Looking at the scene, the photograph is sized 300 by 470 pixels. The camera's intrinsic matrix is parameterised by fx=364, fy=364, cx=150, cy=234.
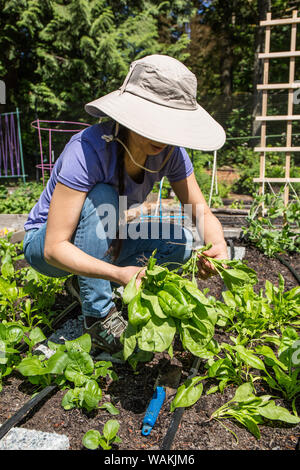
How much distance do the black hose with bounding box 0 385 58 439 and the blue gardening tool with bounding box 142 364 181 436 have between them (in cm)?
37

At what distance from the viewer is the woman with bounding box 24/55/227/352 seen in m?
1.17

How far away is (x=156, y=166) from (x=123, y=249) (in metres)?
0.45

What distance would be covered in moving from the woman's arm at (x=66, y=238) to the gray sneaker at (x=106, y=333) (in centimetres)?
34

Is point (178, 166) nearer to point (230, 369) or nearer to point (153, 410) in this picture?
point (230, 369)

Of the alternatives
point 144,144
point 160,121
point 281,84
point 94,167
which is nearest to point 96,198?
point 94,167

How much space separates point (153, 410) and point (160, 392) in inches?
3.5

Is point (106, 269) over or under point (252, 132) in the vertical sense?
under

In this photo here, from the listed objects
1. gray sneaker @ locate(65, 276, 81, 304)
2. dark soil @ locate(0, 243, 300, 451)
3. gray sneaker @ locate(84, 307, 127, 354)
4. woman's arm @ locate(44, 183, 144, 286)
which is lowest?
dark soil @ locate(0, 243, 300, 451)

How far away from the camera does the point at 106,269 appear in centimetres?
121

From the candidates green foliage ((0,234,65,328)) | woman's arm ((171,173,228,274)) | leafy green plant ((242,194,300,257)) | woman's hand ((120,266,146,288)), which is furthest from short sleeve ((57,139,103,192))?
leafy green plant ((242,194,300,257))

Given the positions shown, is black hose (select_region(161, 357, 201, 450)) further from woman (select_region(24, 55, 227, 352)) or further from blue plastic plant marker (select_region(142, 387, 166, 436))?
woman (select_region(24, 55, 227, 352))

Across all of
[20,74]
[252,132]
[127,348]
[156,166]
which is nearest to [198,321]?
[127,348]
